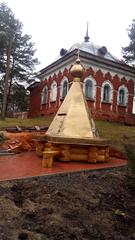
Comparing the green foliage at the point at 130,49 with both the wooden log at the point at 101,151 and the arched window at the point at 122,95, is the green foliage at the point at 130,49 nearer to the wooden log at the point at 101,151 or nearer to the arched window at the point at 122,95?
the arched window at the point at 122,95

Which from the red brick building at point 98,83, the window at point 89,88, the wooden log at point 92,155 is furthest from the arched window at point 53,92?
Result: the wooden log at point 92,155

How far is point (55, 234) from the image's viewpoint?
456cm

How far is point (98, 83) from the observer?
23484 millimetres

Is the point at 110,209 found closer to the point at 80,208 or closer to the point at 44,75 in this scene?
the point at 80,208

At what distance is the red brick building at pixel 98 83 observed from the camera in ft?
75.2

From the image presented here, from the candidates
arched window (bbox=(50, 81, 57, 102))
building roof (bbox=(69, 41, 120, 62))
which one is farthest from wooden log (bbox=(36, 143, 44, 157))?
building roof (bbox=(69, 41, 120, 62))

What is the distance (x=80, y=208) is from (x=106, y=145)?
409 cm

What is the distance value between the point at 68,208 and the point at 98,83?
1859 cm

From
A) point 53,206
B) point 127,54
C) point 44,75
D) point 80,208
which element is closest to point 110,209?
point 80,208

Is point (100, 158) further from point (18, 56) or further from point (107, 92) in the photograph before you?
point (18, 56)

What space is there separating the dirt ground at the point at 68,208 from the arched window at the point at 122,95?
18.0 m

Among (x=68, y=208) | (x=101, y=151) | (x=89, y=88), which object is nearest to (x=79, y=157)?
(x=101, y=151)

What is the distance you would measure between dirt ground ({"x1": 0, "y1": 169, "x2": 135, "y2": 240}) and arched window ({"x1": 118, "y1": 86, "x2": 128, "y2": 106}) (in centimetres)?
1804

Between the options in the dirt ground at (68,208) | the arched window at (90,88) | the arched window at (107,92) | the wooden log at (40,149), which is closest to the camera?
the dirt ground at (68,208)
